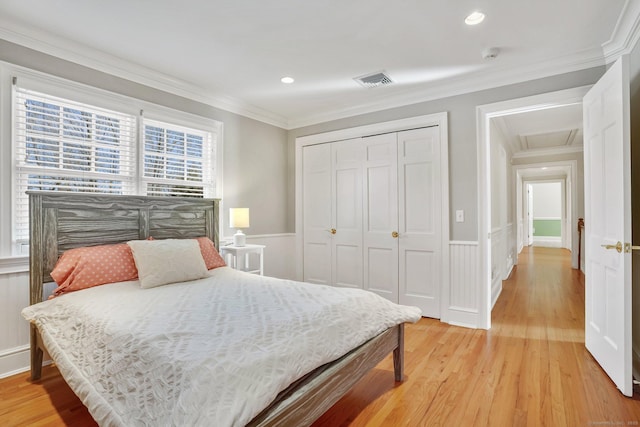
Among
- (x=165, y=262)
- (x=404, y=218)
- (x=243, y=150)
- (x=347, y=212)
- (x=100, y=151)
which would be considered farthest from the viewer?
(x=347, y=212)

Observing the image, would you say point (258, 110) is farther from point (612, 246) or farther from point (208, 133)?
point (612, 246)

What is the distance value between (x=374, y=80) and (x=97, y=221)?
2.88 m

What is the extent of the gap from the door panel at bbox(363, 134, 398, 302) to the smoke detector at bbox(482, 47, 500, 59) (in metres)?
1.29

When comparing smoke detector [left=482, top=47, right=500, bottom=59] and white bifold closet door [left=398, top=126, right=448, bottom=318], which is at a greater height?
smoke detector [left=482, top=47, right=500, bottom=59]

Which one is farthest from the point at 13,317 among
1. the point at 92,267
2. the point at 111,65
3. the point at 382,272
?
the point at 382,272

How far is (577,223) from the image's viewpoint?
6559 millimetres

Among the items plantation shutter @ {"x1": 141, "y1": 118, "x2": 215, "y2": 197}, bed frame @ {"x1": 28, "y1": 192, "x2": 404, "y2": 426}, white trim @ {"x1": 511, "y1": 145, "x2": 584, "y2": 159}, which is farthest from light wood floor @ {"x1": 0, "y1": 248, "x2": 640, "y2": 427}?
white trim @ {"x1": 511, "y1": 145, "x2": 584, "y2": 159}

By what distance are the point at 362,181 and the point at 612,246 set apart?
2526 millimetres

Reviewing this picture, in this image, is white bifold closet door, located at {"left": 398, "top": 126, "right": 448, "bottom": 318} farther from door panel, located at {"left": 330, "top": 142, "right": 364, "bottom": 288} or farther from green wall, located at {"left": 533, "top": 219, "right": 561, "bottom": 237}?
green wall, located at {"left": 533, "top": 219, "right": 561, "bottom": 237}

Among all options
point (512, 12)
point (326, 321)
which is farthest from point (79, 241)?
point (512, 12)

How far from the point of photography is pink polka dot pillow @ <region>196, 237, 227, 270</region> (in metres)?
3.08

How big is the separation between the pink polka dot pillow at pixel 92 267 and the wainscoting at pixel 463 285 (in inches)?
120

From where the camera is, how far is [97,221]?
2672 mm

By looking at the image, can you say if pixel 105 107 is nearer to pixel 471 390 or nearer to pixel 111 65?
pixel 111 65
